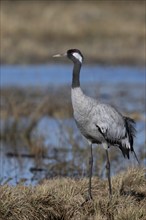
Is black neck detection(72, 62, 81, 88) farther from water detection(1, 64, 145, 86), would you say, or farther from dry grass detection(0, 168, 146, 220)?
water detection(1, 64, 145, 86)

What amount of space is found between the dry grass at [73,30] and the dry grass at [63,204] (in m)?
14.2

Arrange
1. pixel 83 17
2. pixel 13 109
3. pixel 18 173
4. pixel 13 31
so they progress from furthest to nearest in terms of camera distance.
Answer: pixel 83 17 < pixel 13 31 < pixel 13 109 < pixel 18 173

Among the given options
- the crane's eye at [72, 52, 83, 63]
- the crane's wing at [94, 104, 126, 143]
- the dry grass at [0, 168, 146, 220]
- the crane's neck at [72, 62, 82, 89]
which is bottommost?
the dry grass at [0, 168, 146, 220]

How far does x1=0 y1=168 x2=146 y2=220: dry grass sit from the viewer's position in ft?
25.1

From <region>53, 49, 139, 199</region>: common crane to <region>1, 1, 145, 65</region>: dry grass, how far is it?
14.1 metres

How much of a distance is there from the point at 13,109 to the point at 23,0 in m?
20.2

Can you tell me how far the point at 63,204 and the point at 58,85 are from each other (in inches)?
417

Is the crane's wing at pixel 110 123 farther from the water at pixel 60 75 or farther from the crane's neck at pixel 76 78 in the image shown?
the water at pixel 60 75

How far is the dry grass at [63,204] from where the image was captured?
25.1ft

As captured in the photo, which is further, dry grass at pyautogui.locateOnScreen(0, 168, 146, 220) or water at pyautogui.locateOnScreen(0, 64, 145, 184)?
water at pyautogui.locateOnScreen(0, 64, 145, 184)

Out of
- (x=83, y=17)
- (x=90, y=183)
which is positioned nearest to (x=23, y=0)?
(x=83, y=17)

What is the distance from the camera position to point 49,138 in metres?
12.6

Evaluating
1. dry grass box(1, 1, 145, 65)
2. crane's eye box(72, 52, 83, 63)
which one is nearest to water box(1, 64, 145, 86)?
dry grass box(1, 1, 145, 65)

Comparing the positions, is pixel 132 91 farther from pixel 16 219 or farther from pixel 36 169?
pixel 16 219
